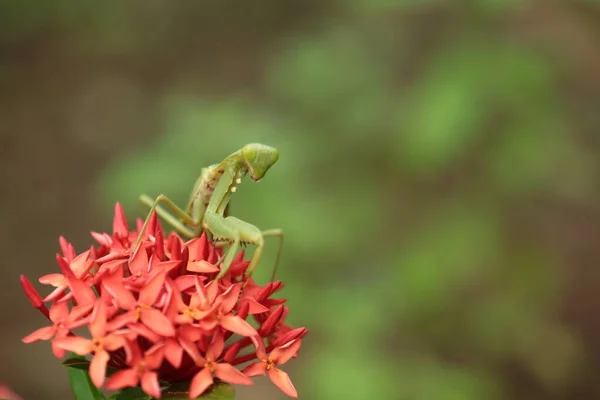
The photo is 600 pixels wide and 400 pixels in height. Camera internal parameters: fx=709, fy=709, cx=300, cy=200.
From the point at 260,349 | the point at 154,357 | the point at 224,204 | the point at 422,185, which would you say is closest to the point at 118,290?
the point at 154,357

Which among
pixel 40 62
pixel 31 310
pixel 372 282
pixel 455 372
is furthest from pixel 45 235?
pixel 455 372

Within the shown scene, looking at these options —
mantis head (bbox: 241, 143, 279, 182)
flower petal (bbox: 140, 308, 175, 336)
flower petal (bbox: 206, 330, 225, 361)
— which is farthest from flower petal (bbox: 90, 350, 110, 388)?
mantis head (bbox: 241, 143, 279, 182)

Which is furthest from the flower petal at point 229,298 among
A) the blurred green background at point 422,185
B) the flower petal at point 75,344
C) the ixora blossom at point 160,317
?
the blurred green background at point 422,185

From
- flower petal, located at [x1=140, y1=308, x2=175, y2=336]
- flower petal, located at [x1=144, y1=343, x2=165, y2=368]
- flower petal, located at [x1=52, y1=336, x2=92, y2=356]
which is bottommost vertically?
flower petal, located at [x1=52, y1=336, x2=92, y2=356]

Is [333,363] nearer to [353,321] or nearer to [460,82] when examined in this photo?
[353,321]

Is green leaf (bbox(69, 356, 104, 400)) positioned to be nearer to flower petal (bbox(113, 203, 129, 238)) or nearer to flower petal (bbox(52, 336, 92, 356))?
flower petal (bbox(52, 336, 92, 356))

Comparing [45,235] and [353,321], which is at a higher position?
[353,321]
